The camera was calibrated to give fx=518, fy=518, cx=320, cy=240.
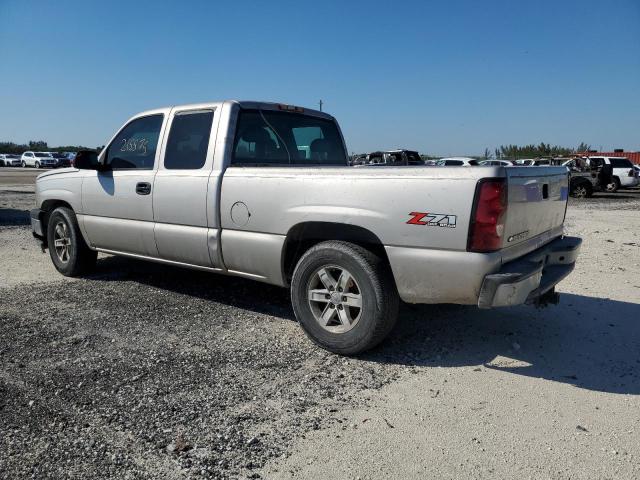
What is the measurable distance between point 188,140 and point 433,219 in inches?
103

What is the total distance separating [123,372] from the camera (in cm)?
357

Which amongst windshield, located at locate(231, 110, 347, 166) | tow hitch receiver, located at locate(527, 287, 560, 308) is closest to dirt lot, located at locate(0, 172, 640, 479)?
tow hitch receiver, located at locate(527, 287, 560, 308)

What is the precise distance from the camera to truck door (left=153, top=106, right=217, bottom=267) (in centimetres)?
458

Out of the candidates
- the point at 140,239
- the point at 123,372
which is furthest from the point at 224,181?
the point at 123,372

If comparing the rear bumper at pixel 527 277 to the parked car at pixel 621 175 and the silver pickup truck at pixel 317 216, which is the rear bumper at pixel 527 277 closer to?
the silver pickup truck at pixel 317 216

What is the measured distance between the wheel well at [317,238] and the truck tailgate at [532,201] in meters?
0.90

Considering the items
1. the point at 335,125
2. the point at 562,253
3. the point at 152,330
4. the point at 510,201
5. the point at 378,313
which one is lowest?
the point at 152,330

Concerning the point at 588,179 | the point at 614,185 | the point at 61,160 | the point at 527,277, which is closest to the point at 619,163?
the point at 614,185

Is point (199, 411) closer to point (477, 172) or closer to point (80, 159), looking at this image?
point (477, 172)

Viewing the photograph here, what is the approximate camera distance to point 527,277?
336cm

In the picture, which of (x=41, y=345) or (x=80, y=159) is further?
(x=80, y=159)

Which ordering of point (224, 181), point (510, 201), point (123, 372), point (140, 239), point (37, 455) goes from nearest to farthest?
point (37, 455)
point (510, 201)
point (123, 372)
point (224, 181)
point (140, 239)

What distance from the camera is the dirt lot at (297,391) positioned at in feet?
8.50

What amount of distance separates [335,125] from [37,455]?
4.33 m
